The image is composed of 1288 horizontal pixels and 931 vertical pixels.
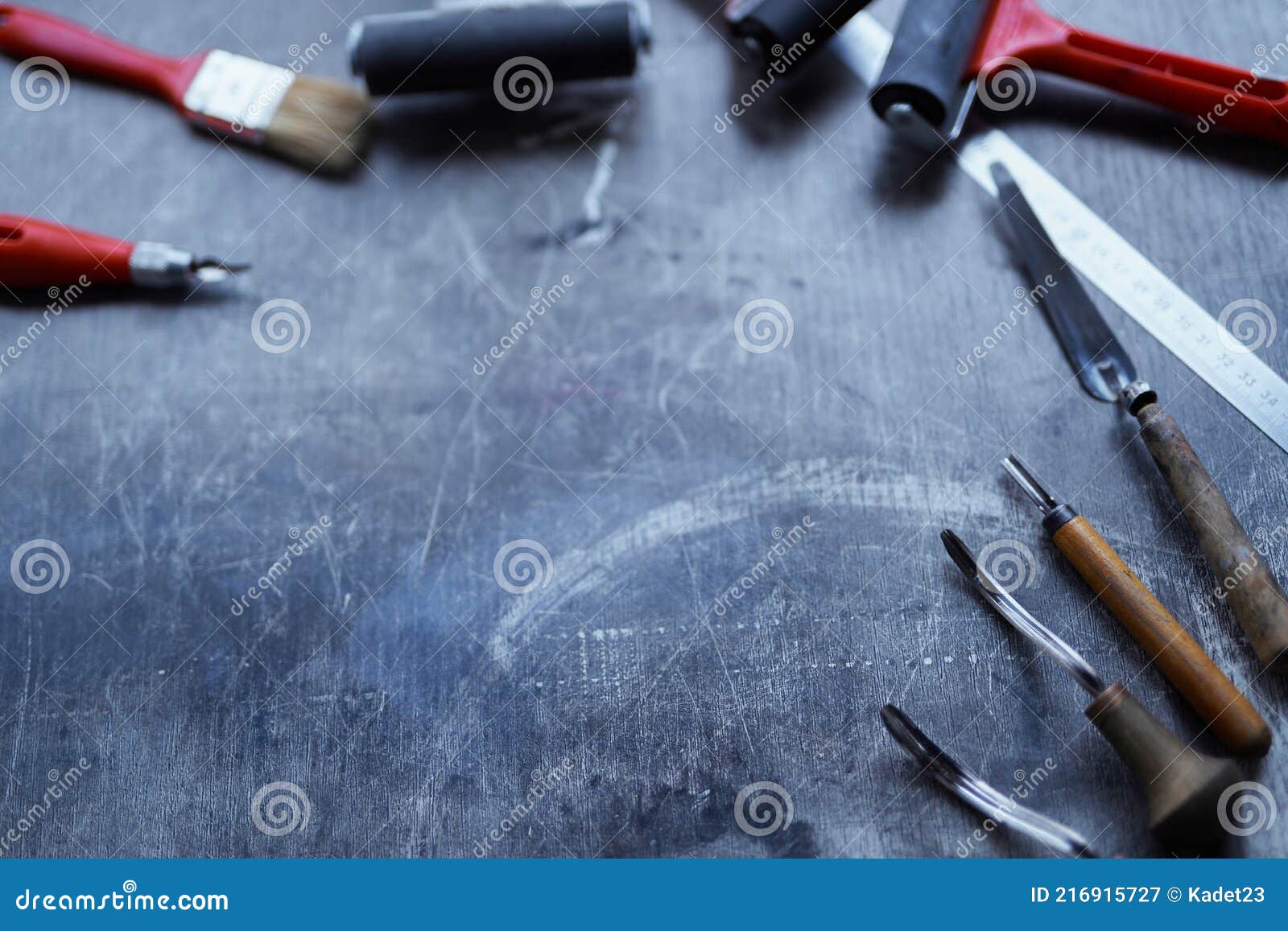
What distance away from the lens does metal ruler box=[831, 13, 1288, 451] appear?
3.46 feet

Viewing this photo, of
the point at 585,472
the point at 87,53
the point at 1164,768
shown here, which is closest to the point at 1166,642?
the point at 1164,768

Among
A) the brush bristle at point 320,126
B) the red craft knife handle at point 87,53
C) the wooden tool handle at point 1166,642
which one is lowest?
the wooden tool handle at point 1166,642

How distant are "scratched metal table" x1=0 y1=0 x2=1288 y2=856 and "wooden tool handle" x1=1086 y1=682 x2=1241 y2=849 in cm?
6

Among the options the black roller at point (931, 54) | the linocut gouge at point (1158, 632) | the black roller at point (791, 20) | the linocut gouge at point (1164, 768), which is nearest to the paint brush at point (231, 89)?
the black roller at point (791, 20)

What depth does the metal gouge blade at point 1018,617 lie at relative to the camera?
0.92 metres

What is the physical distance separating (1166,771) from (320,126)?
109 centimetres

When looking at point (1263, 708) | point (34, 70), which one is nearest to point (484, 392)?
point (34, 70)

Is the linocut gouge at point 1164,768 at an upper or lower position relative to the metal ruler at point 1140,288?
lower

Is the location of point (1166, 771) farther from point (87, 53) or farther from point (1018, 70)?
point (87, 53)

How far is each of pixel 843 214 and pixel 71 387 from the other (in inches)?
34.6

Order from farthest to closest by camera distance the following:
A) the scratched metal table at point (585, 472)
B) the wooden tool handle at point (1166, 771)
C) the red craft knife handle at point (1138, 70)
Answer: the red craft knife handle at point (1138, 70) < the scratched metal table at point (585, 472) < the wooden tool handle at point (1166, 771)

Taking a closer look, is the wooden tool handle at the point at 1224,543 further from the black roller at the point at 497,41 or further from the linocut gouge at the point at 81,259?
the linocut gouge at the point at 81,259

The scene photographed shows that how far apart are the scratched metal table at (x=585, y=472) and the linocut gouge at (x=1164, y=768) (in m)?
0.05

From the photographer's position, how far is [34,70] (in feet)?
4.08
